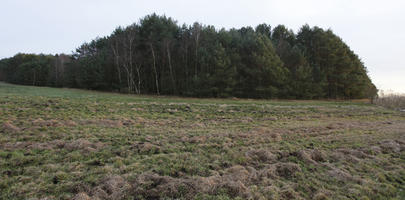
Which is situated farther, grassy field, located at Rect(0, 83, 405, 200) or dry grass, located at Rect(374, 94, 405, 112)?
dry grass, located at Rect(374, 94, 405, 112)

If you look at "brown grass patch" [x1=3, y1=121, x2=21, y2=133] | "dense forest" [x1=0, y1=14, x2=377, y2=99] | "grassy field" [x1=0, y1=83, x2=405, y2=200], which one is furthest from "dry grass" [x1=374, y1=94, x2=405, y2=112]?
"brown grass patch" [x1=3, y1=121, x2=21, y2=133]

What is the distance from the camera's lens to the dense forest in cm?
2747

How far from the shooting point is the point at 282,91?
89.2 ft

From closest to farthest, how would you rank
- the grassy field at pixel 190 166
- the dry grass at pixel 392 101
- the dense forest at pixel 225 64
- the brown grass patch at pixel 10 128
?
Answer: 1. the grassy field at pixel 190 166
2. the brown grass patch at pixel 10 128
3. the dry grass at pixel 392 101
4. the dense forest at pixel 225 64

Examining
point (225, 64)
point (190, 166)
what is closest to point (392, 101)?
point (225, 64)

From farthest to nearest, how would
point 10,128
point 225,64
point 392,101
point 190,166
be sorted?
point 225,64 → point 392,101 → point 10,128 → point 190,166

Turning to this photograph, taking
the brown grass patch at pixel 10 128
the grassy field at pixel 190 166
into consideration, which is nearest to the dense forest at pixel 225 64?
the grassy field at pixel 190 166

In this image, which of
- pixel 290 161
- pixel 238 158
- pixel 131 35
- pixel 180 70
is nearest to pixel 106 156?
pixel 238 158

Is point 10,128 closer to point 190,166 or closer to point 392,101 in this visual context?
point 190,166

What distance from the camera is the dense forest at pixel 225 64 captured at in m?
27.5

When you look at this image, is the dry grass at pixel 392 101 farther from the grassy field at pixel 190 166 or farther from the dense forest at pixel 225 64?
the grassy field at pixel 190 166

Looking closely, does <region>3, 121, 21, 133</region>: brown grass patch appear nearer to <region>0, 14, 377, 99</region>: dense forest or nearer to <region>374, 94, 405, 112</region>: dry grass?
<region>0, 14, 377, 99</region>: dense forest

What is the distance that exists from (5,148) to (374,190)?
27.7 ft

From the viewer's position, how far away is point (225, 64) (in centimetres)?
2700
